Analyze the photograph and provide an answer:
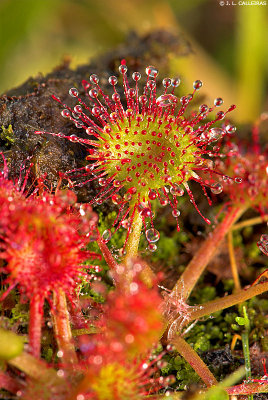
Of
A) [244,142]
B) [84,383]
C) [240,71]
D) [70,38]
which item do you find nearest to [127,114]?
[84,383]

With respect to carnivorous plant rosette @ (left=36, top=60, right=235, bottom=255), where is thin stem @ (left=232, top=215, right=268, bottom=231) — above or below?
below

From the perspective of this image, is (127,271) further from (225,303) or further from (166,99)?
(166,99)

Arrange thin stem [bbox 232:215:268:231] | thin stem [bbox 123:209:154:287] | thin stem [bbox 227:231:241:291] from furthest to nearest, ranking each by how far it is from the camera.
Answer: thin stem [bbox 232:215:268:231], thin stem [bbox 227:231:241:291], thin stem [bbox 123:209:154:287]

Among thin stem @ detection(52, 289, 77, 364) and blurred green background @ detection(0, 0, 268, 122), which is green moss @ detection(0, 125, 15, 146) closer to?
thin stem @ detection(52, 289, 77, 364)

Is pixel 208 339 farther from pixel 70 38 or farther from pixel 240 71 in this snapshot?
pixel 70 38

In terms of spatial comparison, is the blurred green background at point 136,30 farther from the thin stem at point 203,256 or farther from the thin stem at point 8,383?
the thin stem at point 8,383

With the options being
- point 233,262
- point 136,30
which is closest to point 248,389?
point 233,262

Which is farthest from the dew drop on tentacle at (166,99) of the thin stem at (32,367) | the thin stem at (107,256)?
the thin stem at (32,367)

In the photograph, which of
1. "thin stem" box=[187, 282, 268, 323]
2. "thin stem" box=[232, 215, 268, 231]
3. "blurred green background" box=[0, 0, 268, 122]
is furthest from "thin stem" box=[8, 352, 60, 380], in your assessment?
"blurred green background" box=[0, 0, 268, 122]
